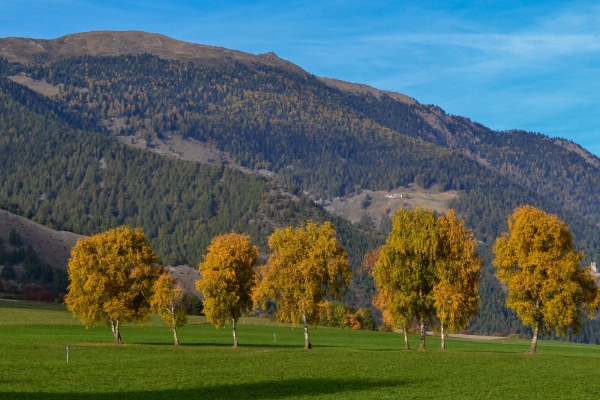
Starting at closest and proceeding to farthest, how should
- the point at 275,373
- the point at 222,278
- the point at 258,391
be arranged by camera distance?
the point at 258,391 → the point at 275,373 → the point at 222,278

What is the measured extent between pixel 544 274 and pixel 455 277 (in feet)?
33.7

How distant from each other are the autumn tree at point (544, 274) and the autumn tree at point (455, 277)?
356cm

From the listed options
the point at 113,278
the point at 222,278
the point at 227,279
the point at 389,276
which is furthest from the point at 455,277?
the point at 113,278

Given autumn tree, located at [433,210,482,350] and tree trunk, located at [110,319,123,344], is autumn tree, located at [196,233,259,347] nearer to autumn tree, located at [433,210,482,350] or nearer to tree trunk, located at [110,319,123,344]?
tree trunk, located at [110,319,123,344]

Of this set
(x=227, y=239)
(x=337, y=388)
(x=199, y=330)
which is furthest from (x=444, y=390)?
(x=199, y=330)

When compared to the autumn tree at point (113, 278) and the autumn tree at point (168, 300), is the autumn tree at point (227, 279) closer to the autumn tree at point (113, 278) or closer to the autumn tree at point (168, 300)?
the autumn tree at point (168, 300)

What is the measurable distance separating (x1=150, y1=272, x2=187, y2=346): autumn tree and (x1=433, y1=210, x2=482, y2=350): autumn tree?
118ft

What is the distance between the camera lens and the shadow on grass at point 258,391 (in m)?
60.5

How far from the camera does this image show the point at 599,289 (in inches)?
3969

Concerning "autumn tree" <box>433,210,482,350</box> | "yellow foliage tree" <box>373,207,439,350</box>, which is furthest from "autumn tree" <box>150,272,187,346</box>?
"autumn tree" <box>433,210,482,350</box>

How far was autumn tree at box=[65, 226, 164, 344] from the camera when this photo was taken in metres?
113

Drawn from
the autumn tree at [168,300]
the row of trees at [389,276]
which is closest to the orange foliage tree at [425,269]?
the row of trees at [389,276]

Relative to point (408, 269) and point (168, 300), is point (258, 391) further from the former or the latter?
point (168, 300)

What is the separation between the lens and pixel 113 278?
11481cm
